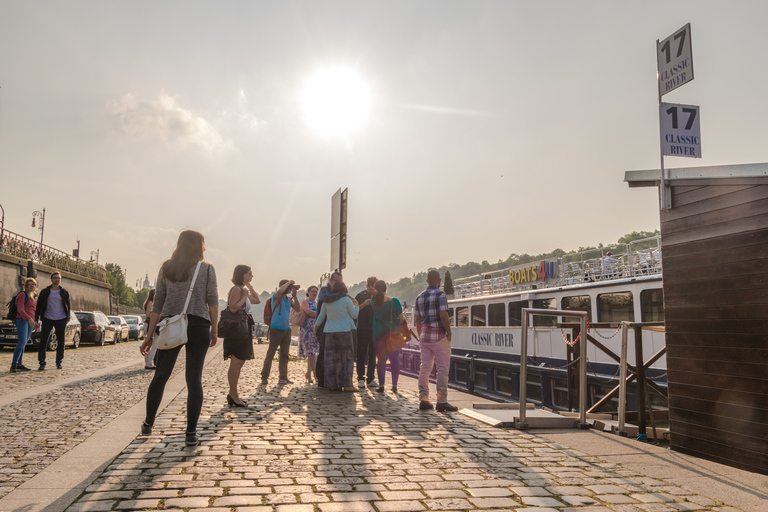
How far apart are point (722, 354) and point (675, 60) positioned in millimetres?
2838

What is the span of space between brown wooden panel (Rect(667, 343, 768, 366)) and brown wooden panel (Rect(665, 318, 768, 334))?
0.13 meters

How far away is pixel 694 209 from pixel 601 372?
8.41 m

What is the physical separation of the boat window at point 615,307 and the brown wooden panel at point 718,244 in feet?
26.8

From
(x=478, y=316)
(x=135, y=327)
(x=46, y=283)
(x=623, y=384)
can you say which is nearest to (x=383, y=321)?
(x=623, y=384)

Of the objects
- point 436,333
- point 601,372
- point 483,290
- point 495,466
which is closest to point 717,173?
point 495,466

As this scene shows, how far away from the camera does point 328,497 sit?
10.7 ft

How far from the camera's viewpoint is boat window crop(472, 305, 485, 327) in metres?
19.7

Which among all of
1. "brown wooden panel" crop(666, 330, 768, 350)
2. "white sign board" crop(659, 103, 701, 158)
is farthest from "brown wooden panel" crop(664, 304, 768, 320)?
"white sign board" crop(659, 103, 701, 158)

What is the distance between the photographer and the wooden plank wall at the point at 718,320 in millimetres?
4305

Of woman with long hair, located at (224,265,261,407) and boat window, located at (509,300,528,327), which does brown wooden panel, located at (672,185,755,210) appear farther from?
boat window, located at (509,300,528,327)

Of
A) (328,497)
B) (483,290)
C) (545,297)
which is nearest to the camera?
(328,497)

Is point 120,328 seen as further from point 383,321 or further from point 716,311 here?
point 716,311

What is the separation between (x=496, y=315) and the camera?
1878cm

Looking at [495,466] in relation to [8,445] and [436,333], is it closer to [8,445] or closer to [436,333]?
[436,333]
